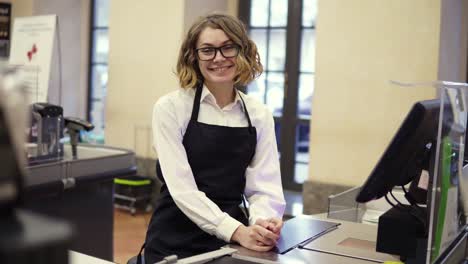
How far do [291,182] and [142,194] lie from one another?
1.35 meters

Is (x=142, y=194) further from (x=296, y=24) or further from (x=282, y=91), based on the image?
(x=296, y=24)

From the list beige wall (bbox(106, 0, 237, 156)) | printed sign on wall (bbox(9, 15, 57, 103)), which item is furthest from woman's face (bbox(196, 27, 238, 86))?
beige wall (bbox(106, 0, 237, 156))

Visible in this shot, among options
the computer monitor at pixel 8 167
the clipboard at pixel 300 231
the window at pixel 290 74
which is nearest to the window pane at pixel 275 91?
the window at pixel 290 74

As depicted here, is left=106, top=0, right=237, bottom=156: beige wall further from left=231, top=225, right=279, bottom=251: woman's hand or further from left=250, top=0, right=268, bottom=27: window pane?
left=231, top=225, right=279, bottom=251: woman's hand

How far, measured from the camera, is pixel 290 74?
207 inches

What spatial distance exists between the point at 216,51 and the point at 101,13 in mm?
5029

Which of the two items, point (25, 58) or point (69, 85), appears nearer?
point (25, 58)

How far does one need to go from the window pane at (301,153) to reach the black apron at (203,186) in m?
3.37

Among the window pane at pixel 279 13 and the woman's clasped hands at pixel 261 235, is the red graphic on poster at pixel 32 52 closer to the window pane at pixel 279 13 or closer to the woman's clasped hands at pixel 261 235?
the window pane at pixel 279 13

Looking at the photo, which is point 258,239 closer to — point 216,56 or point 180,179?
point 180,179

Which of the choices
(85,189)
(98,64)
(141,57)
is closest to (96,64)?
(98,64)

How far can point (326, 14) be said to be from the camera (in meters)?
4.37

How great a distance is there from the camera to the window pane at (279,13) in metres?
5.32

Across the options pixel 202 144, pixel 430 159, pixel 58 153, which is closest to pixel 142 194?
pixel 58 153
